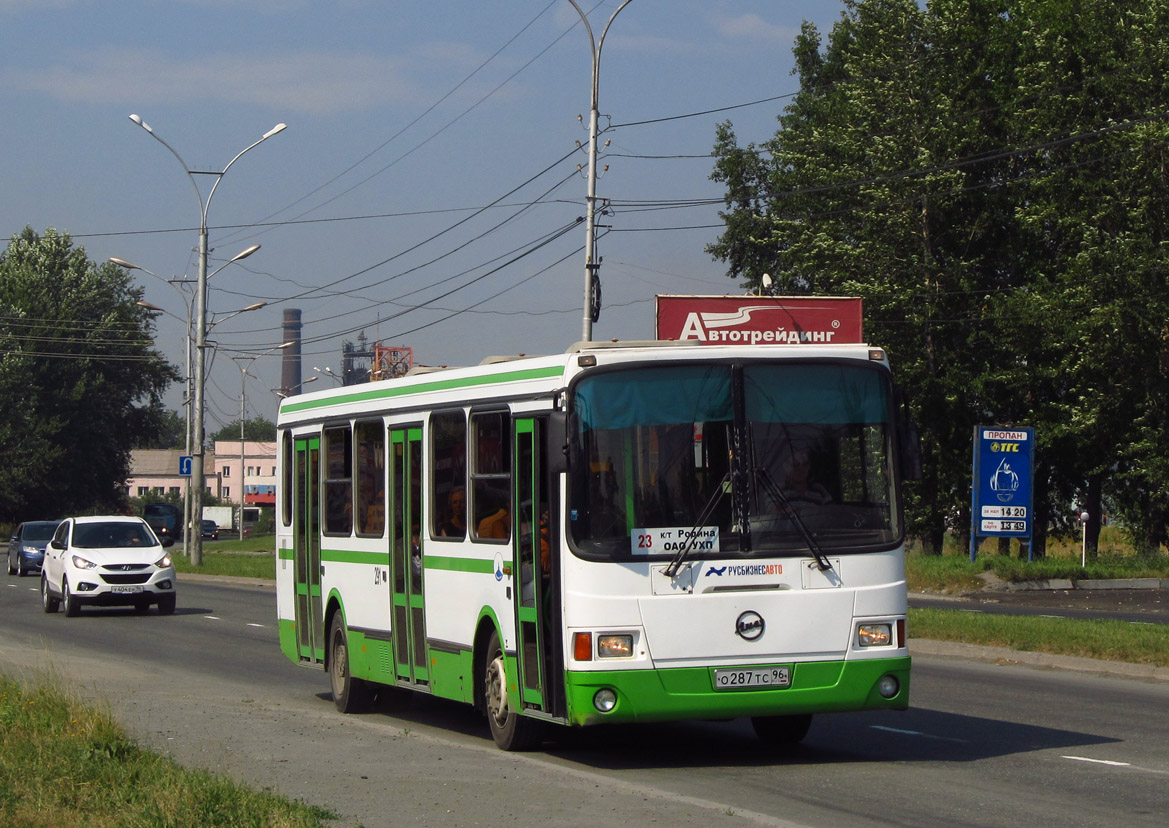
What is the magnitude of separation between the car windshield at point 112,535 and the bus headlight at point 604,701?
20.5m

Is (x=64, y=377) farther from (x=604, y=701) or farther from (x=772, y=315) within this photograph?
(x=604, y=701)

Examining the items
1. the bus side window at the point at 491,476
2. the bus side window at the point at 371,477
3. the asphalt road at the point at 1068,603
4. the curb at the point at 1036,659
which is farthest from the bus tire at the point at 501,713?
the asphalt road at the point at 1068,603

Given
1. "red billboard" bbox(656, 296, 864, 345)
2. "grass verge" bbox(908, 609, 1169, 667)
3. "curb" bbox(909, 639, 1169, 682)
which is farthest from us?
→ "red billboard" bbox(656, 296, 864, 345)

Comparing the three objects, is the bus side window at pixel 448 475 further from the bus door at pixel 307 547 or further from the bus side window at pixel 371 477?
the bus door at pixel 307 547

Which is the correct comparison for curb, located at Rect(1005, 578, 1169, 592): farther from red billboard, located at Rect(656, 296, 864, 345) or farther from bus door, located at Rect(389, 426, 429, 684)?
bus door, located at Rect(389, 426, 429, 684)

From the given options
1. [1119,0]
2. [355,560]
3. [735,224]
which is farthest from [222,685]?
[735,224]

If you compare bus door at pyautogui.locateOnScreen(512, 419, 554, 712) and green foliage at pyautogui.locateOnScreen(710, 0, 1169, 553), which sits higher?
green foliage at pyautogui.locateOnScreen(710, 0, 1169, 553)

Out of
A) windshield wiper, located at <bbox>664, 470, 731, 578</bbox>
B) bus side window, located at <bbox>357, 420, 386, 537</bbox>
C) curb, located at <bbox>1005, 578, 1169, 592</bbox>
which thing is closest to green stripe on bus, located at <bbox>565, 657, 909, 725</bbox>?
windshield wiper, located at <bbox>664, 470, 731, 578</bbox>

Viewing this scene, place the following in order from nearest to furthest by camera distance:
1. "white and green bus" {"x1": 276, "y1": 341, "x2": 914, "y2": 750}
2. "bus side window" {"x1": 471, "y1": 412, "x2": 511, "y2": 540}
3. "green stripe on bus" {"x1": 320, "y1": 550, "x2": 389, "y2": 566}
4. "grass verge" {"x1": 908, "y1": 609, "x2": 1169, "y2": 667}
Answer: "white and green bus" {"x1": 276, "y1": 341, "x2": 914, "y2": 750} < "bus side window" {"x1": 471, "y1": 412, "x2": 511, "y2": 540} < "green stripe on bus" {"x1": 320, "y1": 550, "x2": 389, "y2": 566} < "grass verge" {"x1": 908, "y1": 609, "x2": 1169, "y2": 667}

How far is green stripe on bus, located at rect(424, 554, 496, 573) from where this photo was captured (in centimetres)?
1131

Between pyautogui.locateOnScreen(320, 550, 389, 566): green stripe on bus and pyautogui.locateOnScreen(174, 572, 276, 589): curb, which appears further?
pyautogui.locateOnScreen(174, 572, 276, 589): curb

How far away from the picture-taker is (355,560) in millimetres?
13695

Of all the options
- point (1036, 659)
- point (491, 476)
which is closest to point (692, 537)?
point (491, 476)

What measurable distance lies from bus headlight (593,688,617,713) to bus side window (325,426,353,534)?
4.45 metres
